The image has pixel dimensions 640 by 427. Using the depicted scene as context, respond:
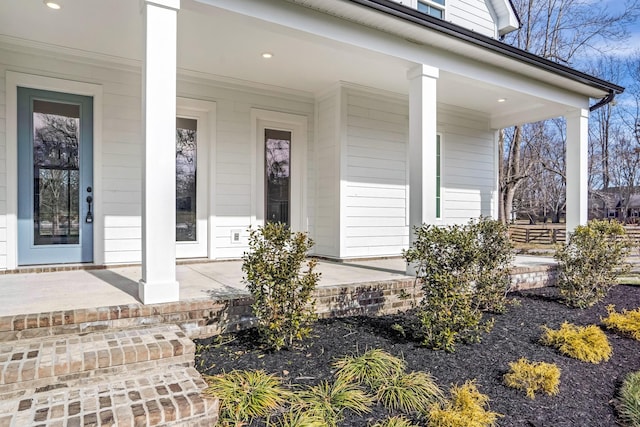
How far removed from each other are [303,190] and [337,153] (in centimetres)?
84

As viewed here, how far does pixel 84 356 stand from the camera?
2279mm

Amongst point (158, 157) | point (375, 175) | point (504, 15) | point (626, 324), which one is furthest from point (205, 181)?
point (504, 15)

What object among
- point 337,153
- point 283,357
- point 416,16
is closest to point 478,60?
point 416,16

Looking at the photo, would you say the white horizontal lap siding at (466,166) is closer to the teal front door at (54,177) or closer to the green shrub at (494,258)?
the green shrub at (494,258)

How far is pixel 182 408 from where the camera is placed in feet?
6.36

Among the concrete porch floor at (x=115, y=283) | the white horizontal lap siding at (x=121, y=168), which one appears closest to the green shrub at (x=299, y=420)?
the concrete porch floor at (x=115, y=283)

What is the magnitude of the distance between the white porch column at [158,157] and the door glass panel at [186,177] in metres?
2.47

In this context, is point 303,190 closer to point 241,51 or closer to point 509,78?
point 241,51

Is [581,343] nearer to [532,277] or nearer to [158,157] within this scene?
[532,277]

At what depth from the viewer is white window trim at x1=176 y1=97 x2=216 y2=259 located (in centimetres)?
558

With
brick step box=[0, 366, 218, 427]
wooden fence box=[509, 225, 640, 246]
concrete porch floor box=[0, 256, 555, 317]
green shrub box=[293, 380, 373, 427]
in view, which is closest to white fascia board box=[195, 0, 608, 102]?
concrete porch floor box=[0, 256, 555, 317]

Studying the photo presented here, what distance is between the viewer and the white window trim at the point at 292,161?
234 inches

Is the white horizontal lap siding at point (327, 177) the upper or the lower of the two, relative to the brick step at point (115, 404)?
upper

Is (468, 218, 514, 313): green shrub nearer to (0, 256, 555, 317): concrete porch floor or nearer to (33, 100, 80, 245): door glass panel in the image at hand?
(0, 256, 555, 317): concrete porch floor
